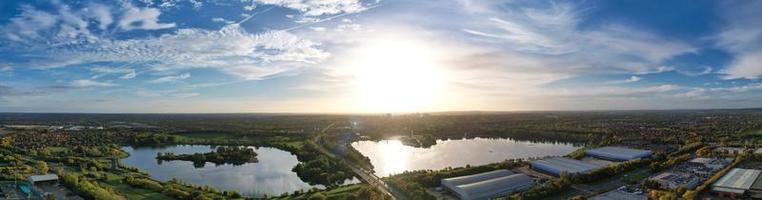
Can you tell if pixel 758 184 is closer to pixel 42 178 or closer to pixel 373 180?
pixel 373 180

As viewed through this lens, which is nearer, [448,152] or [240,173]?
[240,173]

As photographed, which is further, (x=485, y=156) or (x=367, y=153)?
(x=367, y=153)

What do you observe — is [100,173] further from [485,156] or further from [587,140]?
[587,140]

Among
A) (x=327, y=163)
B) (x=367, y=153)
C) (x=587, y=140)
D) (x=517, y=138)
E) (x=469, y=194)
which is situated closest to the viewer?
(x=469, y=194)

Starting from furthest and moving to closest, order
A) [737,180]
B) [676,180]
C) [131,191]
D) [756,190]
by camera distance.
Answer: [676,180] < [131,191] < [737,180] < [756,190]

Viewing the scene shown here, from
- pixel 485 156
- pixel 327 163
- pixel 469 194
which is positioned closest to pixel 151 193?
pixel 327 163

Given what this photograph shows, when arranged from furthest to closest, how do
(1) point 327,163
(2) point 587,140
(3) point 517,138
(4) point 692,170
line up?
(3) point 517,138, (2) point 587,140, (1) point 327,163, (4) point 692,170

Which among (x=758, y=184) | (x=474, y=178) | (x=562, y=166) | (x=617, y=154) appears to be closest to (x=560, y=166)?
(x=562, y=166)
